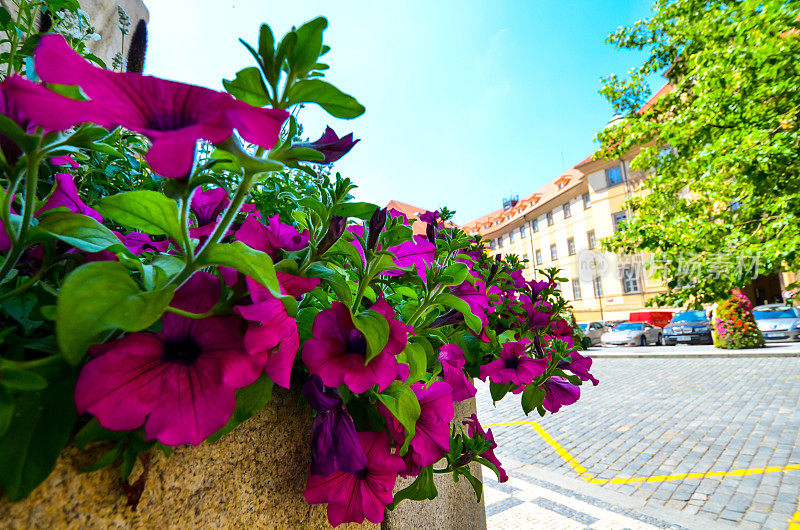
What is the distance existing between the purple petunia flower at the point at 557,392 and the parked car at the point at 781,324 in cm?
1798

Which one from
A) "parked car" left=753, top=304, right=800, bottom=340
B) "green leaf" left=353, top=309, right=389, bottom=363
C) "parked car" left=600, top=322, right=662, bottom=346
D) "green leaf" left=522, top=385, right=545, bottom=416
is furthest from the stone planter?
"parked car" left=600, top=322, right=662, bottom=346

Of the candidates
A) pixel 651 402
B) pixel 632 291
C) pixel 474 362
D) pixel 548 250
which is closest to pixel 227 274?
pixel 474 362

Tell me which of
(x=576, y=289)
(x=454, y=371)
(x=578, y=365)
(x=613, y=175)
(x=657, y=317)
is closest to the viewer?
(x=454, y=371)

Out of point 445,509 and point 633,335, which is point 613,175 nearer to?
point 633,335

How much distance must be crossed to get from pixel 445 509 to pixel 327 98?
1324 millimetres

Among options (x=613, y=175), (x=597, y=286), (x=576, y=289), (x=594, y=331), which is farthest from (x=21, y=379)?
(x=576, y=289)

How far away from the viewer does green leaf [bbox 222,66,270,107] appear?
1.42 feet

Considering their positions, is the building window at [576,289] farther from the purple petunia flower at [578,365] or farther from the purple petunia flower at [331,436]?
the purple petunia flower at [331,436]

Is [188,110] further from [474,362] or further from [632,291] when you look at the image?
[632,291]

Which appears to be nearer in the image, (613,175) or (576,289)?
(613,175)

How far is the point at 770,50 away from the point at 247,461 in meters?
9.61

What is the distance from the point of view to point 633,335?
60.1ft

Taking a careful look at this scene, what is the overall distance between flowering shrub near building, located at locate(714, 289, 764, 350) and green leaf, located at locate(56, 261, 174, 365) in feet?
55.1

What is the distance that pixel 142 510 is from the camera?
47 cm
